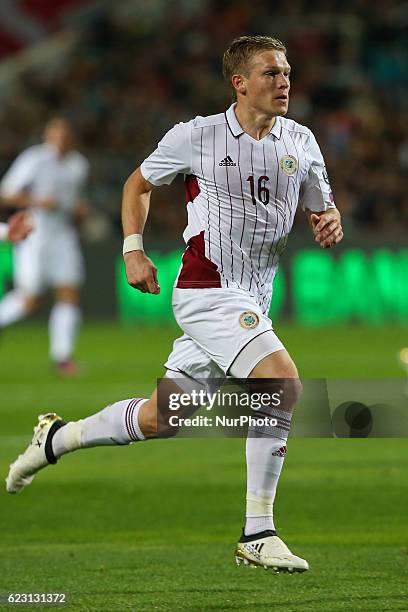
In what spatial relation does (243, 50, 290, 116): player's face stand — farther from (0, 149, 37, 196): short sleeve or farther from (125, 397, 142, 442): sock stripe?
(0, 149, 37, 196): short sleeve

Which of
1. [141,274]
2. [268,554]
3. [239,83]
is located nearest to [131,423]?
[141,274]

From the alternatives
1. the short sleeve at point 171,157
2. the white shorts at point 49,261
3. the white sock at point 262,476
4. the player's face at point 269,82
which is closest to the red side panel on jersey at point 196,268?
the short sleeve at point 171,157

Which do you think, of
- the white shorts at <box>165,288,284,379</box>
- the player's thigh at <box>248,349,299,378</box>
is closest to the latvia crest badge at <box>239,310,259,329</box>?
the white shorts at <box>165,288,284,379</box>

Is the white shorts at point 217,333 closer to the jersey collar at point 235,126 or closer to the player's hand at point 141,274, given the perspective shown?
the player's hand at point 141,274

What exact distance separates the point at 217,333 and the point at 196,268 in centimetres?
31

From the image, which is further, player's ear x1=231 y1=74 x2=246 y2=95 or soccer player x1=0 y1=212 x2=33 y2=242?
soccer player x1=0 y1=212 x2=33 y2=242

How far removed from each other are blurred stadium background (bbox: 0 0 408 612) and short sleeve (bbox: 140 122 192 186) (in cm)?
166

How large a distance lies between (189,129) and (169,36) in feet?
72.8

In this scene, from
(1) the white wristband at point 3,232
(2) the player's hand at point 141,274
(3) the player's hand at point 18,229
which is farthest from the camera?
(1) the white wristband at point 3,232

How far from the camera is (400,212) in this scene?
22.8 metres

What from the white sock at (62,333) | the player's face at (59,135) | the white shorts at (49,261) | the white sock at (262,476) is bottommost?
the white sock at (262,476)

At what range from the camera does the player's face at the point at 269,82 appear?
5758mm

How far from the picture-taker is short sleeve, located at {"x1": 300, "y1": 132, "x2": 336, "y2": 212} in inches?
238

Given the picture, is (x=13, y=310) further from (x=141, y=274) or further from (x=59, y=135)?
(x=141, y=274)
